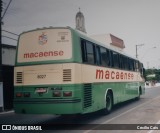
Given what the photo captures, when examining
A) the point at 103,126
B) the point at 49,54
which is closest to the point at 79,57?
the point at 49,54

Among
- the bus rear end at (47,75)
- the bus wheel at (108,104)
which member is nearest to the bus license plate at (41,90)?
the bus rear end at (47,75)

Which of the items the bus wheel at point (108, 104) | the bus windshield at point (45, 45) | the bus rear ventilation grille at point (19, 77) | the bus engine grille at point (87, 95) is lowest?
the bus wheel at point (108, 104)

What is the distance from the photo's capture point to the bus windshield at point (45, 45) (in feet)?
33.1

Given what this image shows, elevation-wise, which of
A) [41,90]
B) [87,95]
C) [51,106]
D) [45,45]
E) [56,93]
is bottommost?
[51,106]

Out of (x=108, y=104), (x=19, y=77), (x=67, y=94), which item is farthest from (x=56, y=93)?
(x=108, y=104)

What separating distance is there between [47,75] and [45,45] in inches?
45.5

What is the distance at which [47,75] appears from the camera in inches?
398

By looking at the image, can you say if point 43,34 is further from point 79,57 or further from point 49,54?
point 79,57

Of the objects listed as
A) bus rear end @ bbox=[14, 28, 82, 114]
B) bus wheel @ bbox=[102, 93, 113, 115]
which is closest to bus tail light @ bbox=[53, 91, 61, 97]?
bus rear end @ bbox=[14, 28, 82, 114]

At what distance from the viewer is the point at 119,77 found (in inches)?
623

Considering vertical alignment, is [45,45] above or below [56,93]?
above

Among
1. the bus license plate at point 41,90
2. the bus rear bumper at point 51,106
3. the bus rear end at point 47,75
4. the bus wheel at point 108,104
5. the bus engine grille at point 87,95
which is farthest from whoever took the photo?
the bus wheel at point 108,104

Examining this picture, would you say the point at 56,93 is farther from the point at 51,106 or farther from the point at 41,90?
the point at 41,90

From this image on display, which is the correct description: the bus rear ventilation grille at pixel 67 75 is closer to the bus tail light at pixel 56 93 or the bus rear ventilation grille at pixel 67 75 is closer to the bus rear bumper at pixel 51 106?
the bus tail light at pixel 56 93
